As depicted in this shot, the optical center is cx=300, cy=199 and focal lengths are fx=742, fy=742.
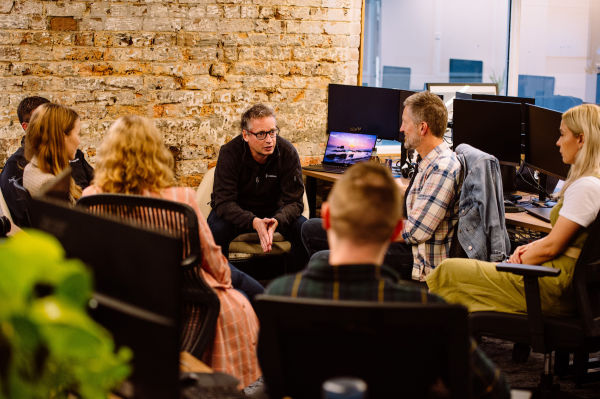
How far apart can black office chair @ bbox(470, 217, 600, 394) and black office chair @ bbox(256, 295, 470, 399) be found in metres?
1.44

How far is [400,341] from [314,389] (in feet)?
0.67

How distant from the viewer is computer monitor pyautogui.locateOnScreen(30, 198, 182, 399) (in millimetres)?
1326

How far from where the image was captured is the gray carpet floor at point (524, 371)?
332 centimetres

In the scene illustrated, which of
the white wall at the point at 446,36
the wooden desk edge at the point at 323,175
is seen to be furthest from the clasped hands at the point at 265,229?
the white wall at the point at 446,36

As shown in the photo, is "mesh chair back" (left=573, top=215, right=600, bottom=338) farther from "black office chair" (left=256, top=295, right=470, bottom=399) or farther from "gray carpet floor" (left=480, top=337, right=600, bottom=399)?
"black office chair" (left=256, top=295, right=470, bottom=399)

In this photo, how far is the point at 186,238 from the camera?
240 centimetres

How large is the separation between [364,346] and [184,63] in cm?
379

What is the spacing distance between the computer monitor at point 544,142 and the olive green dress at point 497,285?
1.02 m

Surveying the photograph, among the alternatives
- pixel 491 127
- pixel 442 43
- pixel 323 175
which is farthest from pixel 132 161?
pixel 442 43

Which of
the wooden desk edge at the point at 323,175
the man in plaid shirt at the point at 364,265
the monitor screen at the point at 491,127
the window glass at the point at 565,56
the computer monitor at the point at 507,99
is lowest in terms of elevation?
the wooden desk edge at the point at 323,175

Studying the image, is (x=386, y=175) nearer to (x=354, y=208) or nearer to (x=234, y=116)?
(x=354, y=208)

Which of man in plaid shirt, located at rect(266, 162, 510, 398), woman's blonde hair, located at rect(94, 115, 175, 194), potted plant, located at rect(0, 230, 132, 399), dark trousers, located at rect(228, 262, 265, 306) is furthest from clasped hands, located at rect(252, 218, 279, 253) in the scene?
potted plant, located at rect(0, 230, 132, 399)

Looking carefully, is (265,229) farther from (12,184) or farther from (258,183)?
(12,184)

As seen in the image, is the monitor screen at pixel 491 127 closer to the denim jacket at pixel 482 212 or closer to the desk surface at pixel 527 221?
the desk surface at pixel 527 221
